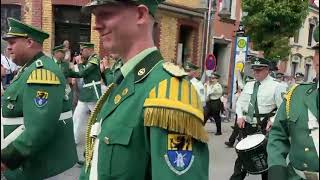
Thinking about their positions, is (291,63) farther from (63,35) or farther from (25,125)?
(25,125)

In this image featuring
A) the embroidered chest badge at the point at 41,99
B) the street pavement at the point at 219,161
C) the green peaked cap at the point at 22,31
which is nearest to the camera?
the embroidered chest badge at the point at 41,99

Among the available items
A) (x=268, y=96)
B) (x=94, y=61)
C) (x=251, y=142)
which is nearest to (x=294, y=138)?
(x=251, y=142)

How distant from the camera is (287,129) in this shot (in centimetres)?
343

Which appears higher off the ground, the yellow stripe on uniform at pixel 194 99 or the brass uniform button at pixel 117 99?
the yellow stripe on uniform at pixel 194 99

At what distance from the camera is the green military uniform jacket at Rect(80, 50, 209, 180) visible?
83.4 inches

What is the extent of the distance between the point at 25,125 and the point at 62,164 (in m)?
0.60

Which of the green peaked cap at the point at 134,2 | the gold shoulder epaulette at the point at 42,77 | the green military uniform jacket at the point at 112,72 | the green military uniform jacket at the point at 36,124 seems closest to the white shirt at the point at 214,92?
the green military uniform jacket at the point at 112,72

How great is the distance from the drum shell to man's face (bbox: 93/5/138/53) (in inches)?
151

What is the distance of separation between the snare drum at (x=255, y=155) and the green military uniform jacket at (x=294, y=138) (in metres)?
2.39

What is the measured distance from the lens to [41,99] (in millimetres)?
3660

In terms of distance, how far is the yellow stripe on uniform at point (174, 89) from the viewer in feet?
7.10

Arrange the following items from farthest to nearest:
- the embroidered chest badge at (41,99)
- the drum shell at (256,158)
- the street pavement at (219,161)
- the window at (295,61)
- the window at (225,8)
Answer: the window at (295,61) < the window at (225,8) < the street pavement at (219,161) < the drum shell at (256,158) < the embroidered chest badge at (41,99)

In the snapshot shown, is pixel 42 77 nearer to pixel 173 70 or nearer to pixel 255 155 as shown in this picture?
pixel 173 70

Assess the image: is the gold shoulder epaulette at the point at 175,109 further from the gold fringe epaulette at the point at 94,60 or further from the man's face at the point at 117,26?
the gold fringe epaulette at the point at 94,60
